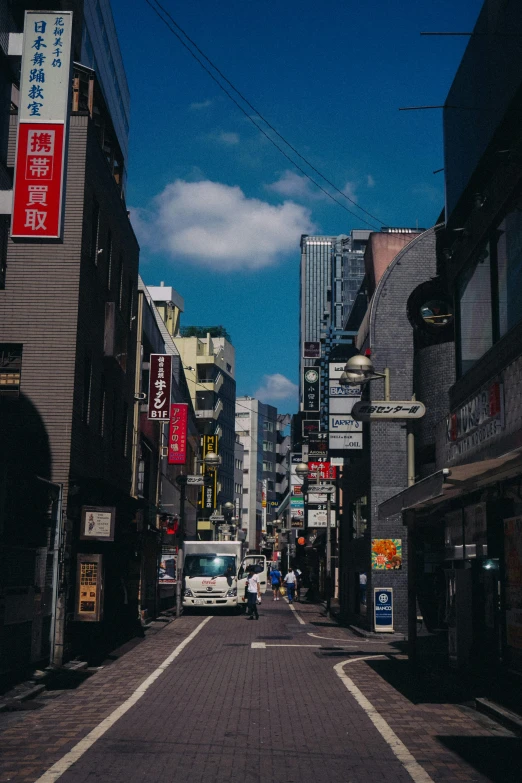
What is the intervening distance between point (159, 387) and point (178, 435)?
11081 millimetres

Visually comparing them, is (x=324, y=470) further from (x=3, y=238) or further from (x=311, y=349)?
(x=311, y=349)

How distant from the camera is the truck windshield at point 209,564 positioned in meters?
36.3

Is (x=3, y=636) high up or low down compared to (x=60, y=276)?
down

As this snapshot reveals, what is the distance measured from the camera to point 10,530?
48.2 feet

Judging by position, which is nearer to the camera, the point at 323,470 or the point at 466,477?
the point at 466,477

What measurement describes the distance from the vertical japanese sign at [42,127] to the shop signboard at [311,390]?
39.5 metres

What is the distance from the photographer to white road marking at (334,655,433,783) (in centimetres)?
884

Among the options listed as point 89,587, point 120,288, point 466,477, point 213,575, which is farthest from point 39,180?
point 213,575

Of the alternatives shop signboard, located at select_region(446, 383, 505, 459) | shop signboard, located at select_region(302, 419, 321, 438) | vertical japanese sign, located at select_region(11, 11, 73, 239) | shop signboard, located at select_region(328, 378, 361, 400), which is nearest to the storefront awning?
shop signboard, located at select_region(446, 383, 505, 459)

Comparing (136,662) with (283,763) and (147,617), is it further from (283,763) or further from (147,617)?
(147,617)

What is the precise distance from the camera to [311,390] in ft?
178

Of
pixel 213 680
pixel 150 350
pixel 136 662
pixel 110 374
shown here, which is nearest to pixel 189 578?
pixel 150 350

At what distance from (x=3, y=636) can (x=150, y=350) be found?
71.6 ft

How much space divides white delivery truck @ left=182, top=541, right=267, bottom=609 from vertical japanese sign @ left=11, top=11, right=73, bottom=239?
2350 cm
